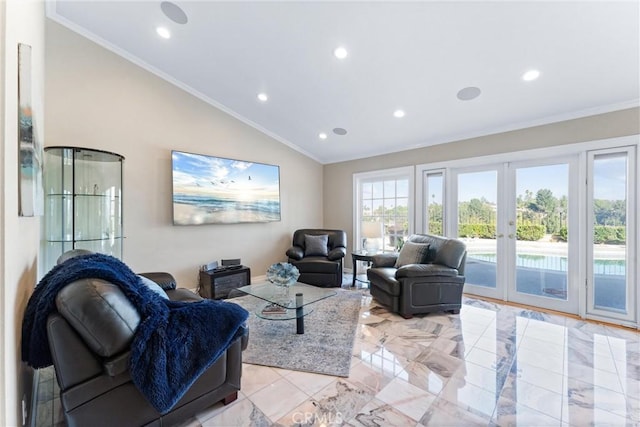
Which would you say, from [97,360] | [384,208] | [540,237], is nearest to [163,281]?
[97,360]

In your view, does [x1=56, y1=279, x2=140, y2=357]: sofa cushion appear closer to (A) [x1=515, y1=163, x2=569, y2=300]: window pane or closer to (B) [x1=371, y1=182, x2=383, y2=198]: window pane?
(A) [x1=515, y1=163, x2=569, y2=300]: window pane

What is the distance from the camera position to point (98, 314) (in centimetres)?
123

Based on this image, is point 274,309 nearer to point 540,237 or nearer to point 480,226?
point 480,226

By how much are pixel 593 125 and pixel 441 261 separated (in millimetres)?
2212

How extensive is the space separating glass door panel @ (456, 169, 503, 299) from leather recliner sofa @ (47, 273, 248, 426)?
3.98 metres

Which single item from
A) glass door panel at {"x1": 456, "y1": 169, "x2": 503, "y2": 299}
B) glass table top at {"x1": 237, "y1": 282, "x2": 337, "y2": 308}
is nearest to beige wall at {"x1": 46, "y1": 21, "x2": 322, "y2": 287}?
glass table top at {"x1": 237, "y1": 282, "x2": 337, "y2": 308}

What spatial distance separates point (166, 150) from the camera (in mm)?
3674

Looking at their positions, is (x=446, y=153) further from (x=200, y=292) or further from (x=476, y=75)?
(x=200, y=292)

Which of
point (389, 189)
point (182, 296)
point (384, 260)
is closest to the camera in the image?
point (182, 296)

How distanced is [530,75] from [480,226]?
196 centimetres

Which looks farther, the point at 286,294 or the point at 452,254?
the point at 452,254

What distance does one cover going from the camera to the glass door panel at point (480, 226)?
12.3 ft

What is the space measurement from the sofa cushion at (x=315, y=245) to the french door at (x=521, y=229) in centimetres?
202

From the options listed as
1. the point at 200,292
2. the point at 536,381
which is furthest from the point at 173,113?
the point at 536,381
